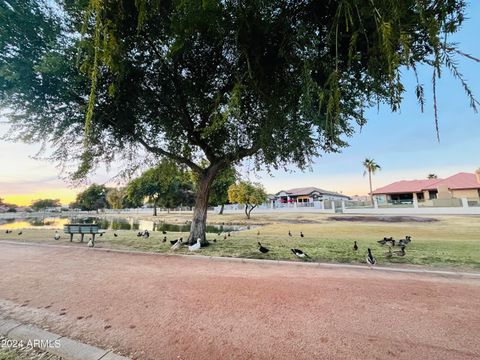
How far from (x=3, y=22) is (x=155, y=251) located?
7.94 metres

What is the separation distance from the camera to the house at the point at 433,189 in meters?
36.7

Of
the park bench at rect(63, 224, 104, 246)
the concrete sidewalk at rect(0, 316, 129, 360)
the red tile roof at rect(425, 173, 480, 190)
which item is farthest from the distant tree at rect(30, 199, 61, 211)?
the red tile roof at rect(425, 173, 480, 190)

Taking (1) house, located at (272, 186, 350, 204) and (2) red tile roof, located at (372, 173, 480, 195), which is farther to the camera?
(1) house, located at (272, 186, 350, 204)

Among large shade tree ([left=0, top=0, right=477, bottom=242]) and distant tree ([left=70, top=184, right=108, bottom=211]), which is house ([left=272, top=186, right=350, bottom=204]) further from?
distant tree ([left=70, top=184, right=108, bottom=211])

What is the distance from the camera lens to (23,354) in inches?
117

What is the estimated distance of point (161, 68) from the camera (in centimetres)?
866

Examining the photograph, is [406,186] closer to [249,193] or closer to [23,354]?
Result: [249,193]

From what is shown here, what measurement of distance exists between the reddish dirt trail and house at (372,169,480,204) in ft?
113

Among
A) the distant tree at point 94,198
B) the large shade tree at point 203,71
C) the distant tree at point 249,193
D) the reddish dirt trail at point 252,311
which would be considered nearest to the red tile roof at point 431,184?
the distant tree at point 249,193

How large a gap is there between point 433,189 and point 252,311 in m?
49.9

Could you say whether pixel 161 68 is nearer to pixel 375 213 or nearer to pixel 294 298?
pixel 294 298

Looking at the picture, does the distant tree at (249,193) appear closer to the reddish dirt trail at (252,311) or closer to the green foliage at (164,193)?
the green foliage at (164,193)

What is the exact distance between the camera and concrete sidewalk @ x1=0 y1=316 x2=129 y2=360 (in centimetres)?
291

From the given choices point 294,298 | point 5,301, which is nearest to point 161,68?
point 5,301
